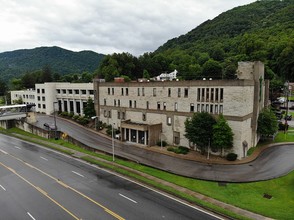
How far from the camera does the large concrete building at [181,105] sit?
1619 inches

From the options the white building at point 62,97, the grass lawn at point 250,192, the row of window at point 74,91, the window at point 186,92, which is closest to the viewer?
the grass lawn at point 250,192

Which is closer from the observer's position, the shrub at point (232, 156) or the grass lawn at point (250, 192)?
the grass lawn at point (250, 192)

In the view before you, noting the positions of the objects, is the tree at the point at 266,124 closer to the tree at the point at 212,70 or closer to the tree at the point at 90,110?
the tree at the point at 90,110

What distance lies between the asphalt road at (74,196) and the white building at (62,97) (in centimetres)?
4180

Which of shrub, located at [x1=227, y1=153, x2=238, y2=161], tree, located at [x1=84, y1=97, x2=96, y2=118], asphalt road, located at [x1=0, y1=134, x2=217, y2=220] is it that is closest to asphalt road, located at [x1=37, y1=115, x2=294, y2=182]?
shrub, located at [x1=227, y1=153, x2=238, y2=161]

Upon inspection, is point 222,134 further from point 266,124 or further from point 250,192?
point 266,124

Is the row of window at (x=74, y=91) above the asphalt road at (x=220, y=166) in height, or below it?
above

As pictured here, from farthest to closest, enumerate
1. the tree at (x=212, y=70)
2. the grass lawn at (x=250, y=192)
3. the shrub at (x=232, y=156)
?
1. the tree at (x=212, y=70)
2. the shrub at (x=232, y=156)
3. the grass lawn at (x=250, y=192)

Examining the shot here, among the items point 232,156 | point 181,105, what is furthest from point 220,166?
point 181,105

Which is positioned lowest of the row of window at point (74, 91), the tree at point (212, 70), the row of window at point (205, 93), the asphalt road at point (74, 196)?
the asphalt road at point (74, 196)

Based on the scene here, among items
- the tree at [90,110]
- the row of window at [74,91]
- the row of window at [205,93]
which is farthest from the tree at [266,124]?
the row of window at [74,91]

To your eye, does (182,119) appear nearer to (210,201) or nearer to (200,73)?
(210,201)

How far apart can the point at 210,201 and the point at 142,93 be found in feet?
109

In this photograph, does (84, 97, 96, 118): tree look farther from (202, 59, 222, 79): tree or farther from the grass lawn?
(202, 59, 222, 79): tree
